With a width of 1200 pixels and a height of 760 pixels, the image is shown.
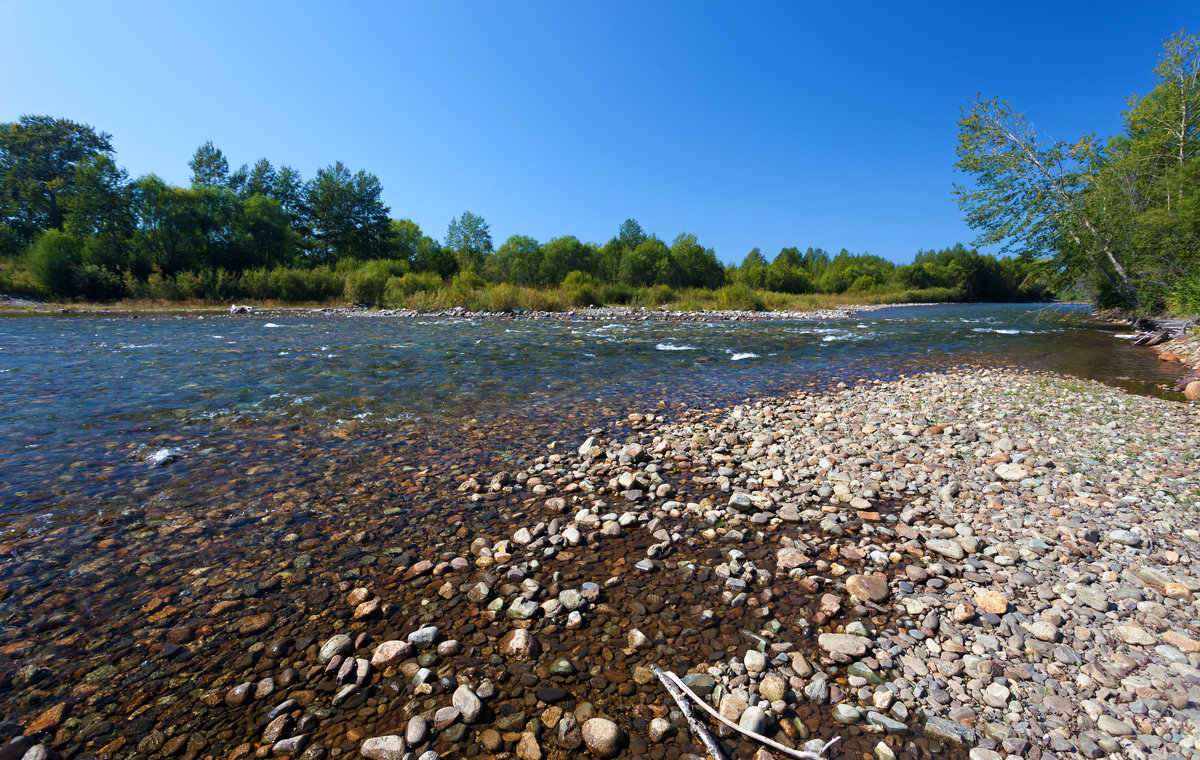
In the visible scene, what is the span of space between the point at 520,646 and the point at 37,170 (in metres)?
95.3

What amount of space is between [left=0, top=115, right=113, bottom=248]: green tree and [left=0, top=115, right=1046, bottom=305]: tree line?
0.15 m

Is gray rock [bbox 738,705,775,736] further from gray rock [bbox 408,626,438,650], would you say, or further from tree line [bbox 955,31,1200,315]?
tree line [bbox 955,31,1200,315]

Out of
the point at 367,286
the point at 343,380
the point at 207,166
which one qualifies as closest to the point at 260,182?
the point at 207,166

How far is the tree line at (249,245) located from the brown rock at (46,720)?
32.4m

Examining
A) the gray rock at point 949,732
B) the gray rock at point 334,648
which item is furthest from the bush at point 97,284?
the gray rock at point 949,732

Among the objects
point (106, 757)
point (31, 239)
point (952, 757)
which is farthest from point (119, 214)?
point (952, 757)

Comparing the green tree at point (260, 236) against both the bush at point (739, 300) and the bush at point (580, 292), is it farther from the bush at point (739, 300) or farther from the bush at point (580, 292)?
the bush at point (739, 300)

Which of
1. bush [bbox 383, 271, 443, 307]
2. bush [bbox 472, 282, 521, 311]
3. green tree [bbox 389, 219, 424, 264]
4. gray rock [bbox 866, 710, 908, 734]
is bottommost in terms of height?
gray rock [bbox 866, 710, 908, 734]

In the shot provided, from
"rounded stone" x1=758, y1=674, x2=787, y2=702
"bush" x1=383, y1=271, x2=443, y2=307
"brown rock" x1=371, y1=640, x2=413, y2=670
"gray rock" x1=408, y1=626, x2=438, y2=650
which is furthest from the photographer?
"bush" x1=383, y1=271, x2=443, y2=307

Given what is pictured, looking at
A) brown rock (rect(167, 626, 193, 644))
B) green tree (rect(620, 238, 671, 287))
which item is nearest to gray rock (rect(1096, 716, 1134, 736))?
brown rock (rect(167, 626, 193, 644))

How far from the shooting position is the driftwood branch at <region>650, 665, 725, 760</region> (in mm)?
2258

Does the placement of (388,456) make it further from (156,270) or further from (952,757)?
(156,270)

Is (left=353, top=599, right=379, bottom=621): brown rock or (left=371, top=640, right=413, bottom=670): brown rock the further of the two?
(left=353, top=599, right=379, bottom=621): brown rock

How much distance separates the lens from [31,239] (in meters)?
54.8
